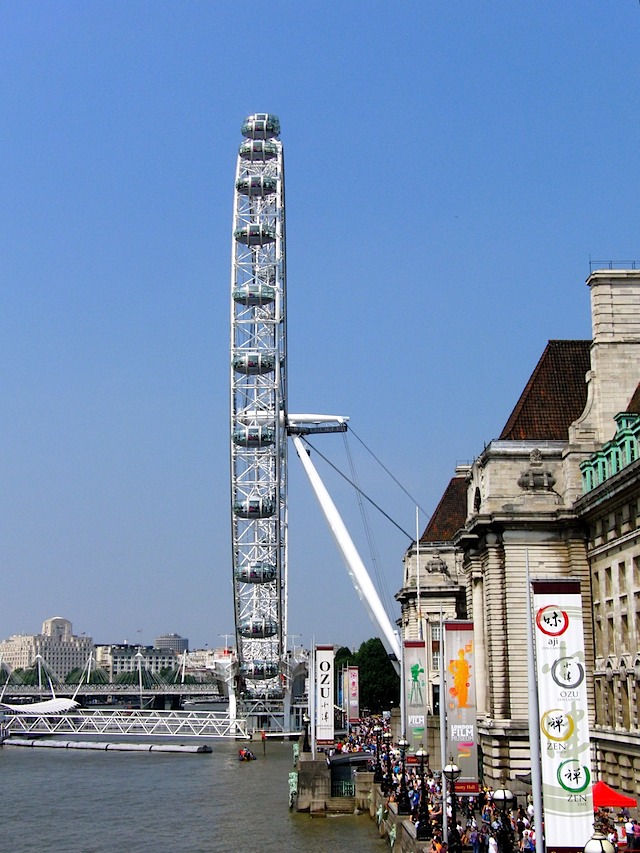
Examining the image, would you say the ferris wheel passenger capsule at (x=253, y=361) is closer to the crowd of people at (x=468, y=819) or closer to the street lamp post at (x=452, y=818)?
the crowd of people at (x=468, y=819)

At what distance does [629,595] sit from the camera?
94.2 feet

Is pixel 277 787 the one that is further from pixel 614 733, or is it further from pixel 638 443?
pixel 638 443

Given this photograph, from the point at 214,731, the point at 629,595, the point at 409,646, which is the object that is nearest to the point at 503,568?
the point at 409,646

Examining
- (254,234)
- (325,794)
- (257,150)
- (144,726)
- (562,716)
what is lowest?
(325,794)

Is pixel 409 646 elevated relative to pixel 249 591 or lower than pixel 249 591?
lower

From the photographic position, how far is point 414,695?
33.4 meters

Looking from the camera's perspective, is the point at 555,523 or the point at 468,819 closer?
the point at 468,819

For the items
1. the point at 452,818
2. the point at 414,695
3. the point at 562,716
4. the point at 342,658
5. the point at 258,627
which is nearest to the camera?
the point at 562,716

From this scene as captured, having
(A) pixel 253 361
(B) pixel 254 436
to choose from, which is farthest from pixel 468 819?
(A) pixel 253 361

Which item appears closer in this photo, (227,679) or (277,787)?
(277,787)

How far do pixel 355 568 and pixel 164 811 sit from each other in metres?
16.4

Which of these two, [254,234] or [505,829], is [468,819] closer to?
[505,829]

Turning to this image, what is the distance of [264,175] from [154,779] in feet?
114

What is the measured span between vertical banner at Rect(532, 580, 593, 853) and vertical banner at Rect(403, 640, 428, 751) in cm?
1770
